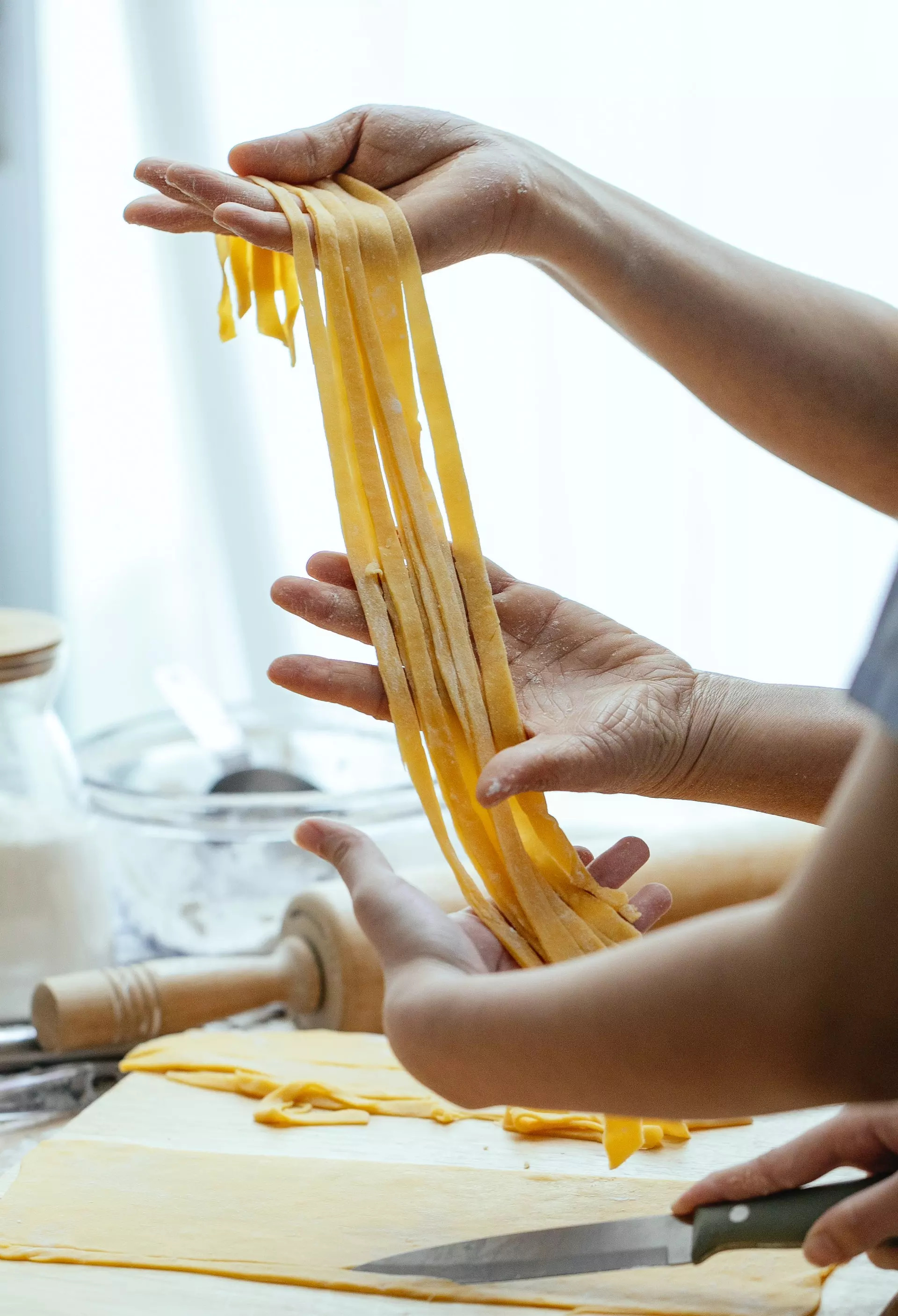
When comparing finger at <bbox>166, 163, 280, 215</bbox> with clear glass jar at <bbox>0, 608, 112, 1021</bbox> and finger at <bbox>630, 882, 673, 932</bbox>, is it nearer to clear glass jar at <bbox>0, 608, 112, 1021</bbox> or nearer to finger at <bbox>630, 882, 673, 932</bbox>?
clear glass jar at <bbox>0, 608, 112, 1021</bbox>

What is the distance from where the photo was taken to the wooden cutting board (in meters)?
0.79

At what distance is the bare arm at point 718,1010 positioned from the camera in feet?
1.72

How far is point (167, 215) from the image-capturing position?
956 mm

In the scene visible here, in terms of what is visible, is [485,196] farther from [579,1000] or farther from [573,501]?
[573,501]

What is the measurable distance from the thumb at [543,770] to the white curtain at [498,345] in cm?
80

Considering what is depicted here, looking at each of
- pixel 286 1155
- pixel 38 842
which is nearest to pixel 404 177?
pixel 38 842

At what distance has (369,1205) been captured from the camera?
90 cm

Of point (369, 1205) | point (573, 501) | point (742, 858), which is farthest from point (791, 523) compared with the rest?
point (369, 1205)

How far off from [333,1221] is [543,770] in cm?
33

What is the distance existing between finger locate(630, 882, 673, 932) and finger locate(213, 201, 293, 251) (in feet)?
1.73

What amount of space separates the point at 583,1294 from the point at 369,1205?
17 centimetres

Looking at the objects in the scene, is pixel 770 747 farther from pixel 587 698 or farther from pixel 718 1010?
pixel 718 1010

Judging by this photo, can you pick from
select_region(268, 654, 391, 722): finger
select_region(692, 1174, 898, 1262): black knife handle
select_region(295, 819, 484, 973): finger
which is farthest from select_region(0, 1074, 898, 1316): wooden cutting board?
select_region(268, 654, 391, 722): finger

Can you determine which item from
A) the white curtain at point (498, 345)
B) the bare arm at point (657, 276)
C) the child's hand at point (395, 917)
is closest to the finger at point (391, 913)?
the child's hand at point (395, 917)
